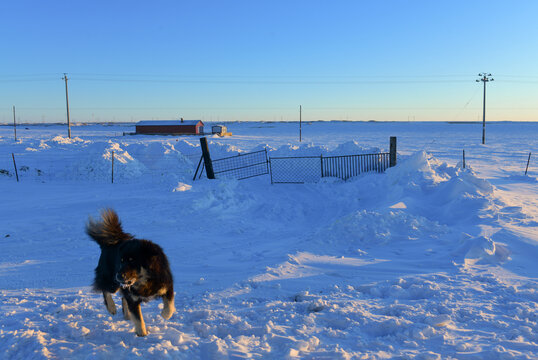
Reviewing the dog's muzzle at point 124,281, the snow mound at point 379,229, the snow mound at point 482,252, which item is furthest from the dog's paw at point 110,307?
the snow mound at point 482,252

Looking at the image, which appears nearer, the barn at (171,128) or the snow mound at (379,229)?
the snow mound at (379,229)

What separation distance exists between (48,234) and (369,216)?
740 centimetres

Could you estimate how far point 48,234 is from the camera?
8.58 m

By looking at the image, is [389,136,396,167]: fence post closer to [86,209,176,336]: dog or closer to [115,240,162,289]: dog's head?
[86,209,176,336]: dog

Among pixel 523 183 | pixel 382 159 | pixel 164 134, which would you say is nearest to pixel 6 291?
pixel 382 159

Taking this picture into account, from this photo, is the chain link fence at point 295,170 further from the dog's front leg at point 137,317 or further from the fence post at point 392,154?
the dog's front leg at point 137,317

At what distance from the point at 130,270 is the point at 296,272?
3468 mm

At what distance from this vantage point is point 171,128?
66750 mm

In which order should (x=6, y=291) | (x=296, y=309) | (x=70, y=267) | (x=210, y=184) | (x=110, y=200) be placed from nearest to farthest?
(x=296, y=309)
(x=6, y=291)
(x=70, y=267)
(x=110, y=200)
(x=210, y=184)

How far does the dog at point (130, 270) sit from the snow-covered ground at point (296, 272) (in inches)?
14.3

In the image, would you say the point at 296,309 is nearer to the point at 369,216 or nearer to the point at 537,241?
the point at 369,216

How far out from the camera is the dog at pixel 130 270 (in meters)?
3.34

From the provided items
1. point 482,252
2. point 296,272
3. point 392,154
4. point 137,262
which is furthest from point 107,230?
point 392,154

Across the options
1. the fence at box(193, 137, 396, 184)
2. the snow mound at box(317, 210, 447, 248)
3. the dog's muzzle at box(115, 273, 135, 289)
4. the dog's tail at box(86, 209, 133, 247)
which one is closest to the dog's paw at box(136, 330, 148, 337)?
the dog's muzzle at box(115, 273, 135, 289)
